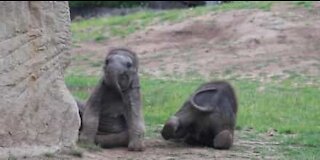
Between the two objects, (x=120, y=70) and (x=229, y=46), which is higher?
(x=120, y=70)

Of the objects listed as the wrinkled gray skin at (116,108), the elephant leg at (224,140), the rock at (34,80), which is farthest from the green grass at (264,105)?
the rock at (34,80)

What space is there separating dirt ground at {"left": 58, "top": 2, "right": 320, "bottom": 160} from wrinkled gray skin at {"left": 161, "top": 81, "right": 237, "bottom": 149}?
7803mm

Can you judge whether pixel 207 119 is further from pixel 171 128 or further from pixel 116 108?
pixel 116 108

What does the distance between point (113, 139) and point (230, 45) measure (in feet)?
39.8

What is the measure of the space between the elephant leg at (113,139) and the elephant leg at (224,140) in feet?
2.89

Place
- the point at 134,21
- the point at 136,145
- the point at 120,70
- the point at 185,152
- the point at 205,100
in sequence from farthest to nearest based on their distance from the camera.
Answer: the point at 134,21
the point at 205,100
the point at 185,152
the point at 136,145
the point at 120,70

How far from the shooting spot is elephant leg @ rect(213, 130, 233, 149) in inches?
363

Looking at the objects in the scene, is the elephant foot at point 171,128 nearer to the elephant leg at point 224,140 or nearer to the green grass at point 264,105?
the elephant leg at point 224,140

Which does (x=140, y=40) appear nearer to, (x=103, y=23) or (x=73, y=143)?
(x=103, y=23)

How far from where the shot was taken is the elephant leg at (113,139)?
29.5 feet

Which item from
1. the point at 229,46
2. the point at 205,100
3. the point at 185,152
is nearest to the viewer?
the point at 185,152

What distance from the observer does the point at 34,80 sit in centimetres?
773

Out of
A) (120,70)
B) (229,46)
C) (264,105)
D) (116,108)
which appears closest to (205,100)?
(116,108)

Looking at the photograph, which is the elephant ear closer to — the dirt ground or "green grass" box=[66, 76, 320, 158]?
"green grass" box=[66, 76, 320, 158]
